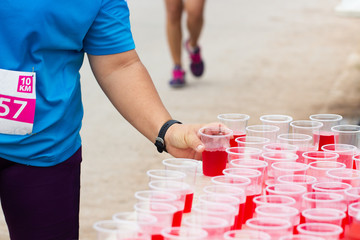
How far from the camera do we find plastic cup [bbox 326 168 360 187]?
2.28m

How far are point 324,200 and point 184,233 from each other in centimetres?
45

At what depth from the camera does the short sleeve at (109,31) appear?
102 inches

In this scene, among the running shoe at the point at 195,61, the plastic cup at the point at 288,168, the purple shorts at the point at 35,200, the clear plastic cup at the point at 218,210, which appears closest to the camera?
the clear plastic cup at the point at 218,210

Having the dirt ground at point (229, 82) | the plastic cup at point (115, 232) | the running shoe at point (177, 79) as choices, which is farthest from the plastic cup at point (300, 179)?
the running shoe at point (177, 79)

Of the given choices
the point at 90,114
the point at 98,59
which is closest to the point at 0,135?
the point at 98,59

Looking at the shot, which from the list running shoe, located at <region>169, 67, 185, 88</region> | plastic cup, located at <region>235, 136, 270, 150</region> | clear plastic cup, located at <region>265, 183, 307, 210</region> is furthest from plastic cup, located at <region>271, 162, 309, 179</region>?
running shoe, located at <region>169, 67, 185, 88</region>

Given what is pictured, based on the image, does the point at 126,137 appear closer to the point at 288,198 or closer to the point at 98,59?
the point at 98,59

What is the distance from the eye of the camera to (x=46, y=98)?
249 cm

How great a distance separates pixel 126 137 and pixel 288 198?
421 centimetres

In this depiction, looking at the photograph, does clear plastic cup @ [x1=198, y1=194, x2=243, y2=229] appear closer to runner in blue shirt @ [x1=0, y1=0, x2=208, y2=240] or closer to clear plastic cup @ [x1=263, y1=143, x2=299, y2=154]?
runner in blue shirt @ [x1=0, y1=0, x2=208, y2=240]

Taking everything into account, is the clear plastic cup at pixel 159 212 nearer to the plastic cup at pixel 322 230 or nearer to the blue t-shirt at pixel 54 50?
the plastic cup at pixel 322 230

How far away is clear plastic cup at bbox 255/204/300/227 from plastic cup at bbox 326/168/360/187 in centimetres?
32

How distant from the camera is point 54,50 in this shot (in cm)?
252

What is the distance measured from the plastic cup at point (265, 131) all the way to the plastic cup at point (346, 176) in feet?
1.48
